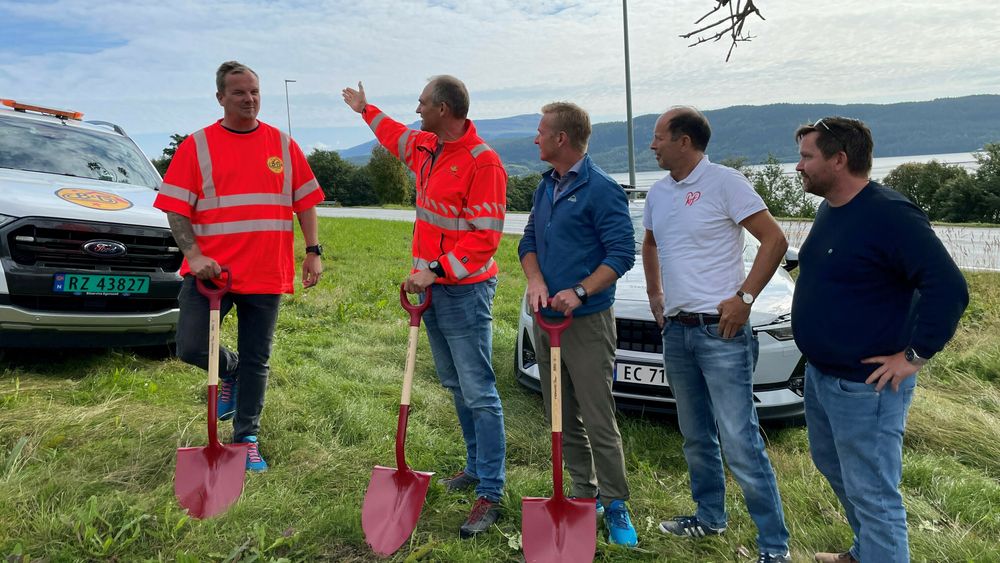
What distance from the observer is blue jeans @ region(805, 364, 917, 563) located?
2.15 meters

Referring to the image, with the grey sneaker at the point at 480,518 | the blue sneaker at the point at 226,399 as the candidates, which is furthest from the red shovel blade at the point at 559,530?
the blue sneaker at the point at 226,399

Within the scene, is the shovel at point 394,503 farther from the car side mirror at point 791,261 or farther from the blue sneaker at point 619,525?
the car side mirror at point 791,261

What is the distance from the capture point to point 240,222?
11.0 ft

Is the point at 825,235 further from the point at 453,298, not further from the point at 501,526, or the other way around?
the point at 501,526

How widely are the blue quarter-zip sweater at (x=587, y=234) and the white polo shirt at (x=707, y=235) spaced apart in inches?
8.1

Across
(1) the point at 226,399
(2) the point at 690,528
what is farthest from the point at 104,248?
(2) the point at 690,528

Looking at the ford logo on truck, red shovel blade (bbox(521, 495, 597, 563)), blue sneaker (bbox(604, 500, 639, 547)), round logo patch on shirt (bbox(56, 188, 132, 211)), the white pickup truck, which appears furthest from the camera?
round logo patch on shirt (bbox(56, 188, 132, 211))

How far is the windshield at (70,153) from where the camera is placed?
5.05 meters

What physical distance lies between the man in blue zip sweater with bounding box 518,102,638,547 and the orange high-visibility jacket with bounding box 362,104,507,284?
216 mm

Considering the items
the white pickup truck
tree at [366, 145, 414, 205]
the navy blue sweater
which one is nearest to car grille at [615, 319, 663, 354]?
the navy blue sweater

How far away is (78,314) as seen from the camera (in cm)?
425

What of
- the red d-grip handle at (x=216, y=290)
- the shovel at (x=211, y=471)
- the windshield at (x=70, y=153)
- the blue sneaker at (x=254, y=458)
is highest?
the windshield at (x=70, y=153)

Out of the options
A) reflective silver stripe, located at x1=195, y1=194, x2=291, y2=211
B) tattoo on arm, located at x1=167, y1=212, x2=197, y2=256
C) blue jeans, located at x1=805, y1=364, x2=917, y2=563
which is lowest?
blue jeans, located at x1=805, y1=364, x2=917, y2=563

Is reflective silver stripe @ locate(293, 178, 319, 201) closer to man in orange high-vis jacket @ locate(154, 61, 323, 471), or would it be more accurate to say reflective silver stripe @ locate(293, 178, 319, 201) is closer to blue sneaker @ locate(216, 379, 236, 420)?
man in orange high-vis jacket @ locate(154, 61, 323, 471)
